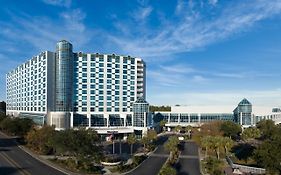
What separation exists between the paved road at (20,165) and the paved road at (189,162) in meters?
26.1

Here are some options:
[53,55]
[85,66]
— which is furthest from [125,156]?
[53,55]

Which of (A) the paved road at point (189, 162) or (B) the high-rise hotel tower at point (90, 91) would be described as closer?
(A) the paved road at point (189, 162)

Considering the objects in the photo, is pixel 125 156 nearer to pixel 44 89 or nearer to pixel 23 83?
pixel 44 89

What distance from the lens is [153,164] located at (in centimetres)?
7006

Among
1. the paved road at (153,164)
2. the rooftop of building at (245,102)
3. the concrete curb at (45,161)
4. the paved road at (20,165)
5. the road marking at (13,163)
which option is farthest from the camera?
the rooftop of building at (245,102)

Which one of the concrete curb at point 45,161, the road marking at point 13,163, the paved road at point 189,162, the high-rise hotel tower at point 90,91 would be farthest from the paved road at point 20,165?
the high-rise hotel tower at point 90,91

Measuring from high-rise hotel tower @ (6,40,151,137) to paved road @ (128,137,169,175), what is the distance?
117ft

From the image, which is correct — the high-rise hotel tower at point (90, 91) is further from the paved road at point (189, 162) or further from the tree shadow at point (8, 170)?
the tree shadow at point (8, 170)

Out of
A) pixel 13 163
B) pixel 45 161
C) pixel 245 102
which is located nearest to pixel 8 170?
pixel 13 163

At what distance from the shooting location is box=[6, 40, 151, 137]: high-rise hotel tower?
398ft

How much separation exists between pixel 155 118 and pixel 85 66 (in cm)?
5063

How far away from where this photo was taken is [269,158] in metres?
54.4

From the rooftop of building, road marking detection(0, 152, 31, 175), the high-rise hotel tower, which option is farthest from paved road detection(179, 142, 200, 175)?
the rooftop of building

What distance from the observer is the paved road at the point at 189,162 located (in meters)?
62.2
